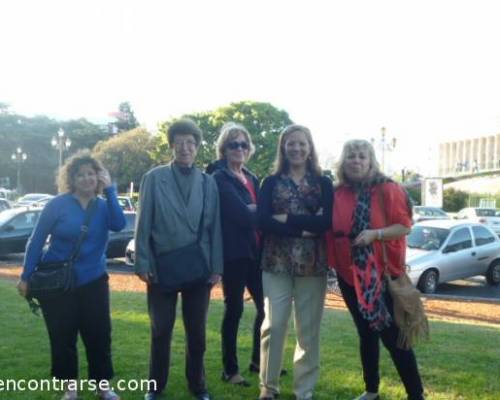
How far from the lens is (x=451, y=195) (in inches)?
2105

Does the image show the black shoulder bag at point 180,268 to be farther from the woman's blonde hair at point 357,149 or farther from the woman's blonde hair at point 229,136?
the woman's blonde hair at point 357,149

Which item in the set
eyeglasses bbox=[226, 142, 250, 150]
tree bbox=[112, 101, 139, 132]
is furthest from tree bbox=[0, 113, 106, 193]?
eyeglasses bbox=[226, 142, 250, 150]

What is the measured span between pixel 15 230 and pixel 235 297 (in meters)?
12.7

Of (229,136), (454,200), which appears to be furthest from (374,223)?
(454,200)

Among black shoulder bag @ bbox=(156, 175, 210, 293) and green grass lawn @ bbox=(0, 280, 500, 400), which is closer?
black shoulder bag @ bbox=(156, 175, 210, 293)

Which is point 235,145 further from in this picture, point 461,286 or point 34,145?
point 34,145

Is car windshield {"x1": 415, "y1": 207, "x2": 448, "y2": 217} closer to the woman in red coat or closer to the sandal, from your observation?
the sandal

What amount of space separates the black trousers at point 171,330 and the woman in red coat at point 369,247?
103cm

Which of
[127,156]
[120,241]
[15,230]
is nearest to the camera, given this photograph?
[15,230]

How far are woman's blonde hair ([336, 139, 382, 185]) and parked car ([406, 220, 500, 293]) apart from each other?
821cm

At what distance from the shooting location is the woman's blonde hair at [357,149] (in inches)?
168

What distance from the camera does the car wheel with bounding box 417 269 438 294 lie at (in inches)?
490

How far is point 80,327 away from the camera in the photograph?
172 inches

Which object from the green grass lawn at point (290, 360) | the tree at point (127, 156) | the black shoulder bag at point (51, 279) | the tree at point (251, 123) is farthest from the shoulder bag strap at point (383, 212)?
the tree at point (127, 156)
